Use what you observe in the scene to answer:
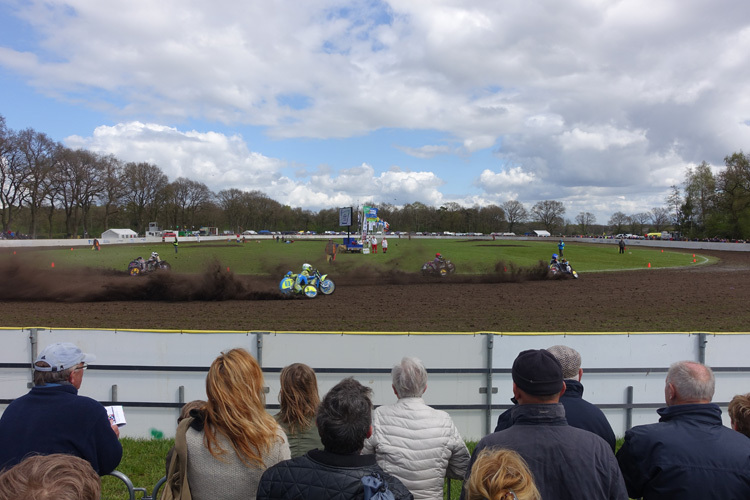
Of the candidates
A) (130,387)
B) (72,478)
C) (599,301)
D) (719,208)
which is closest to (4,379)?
(130,387)

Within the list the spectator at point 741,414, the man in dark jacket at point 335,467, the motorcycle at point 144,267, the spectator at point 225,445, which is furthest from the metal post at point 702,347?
the motorcycle at point 144,267

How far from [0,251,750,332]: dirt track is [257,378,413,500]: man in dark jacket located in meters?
10.3

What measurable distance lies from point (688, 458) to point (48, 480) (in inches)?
113

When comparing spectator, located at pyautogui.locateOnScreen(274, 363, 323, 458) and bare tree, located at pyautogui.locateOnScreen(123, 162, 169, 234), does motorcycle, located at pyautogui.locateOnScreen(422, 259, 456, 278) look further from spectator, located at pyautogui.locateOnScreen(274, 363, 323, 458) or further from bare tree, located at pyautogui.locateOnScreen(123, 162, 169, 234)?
bare tree, located at pyautogui.locateOnScreen(123, 162, 169, 234)

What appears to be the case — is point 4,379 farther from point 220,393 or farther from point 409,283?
point 409,283

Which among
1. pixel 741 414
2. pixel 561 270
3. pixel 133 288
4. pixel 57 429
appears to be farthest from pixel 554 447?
pixel 561 270

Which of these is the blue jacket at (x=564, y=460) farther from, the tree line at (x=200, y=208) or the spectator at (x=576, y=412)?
the tree line at (x=200, y=208)

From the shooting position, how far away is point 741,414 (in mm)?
2852

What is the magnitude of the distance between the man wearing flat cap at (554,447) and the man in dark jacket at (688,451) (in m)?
0.43

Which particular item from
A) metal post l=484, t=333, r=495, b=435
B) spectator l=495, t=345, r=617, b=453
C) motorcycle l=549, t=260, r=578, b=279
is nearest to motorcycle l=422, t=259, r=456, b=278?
motorcycle l=549, t=260, r=578, b=279

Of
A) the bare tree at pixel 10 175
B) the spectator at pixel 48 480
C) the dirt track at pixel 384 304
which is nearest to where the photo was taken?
the spectator at pixel 48 480

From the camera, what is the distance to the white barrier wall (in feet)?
20.1

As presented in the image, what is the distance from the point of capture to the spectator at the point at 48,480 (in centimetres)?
146

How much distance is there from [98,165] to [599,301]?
7400cm
